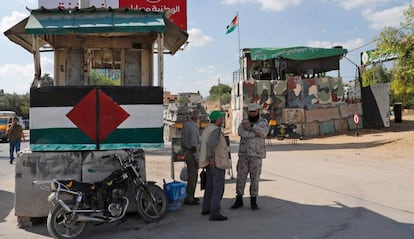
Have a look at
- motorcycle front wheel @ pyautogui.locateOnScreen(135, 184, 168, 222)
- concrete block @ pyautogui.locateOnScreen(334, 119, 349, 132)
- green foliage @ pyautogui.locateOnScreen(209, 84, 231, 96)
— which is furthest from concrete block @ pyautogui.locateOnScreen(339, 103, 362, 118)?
green foliage @ pyautogui.locateOnScreen(209, 84, 231, 96)

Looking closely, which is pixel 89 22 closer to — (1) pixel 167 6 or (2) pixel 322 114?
(1) pixel 167 6

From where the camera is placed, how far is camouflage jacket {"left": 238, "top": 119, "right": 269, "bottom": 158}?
691 cm

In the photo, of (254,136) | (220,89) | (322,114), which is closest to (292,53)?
(322,114)

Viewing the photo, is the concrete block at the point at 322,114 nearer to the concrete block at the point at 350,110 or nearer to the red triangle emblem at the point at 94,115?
the concrete block at the point at 350,110

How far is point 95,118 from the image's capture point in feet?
21.7

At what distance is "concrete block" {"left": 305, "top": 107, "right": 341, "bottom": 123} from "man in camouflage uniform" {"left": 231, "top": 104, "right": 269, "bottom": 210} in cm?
2124

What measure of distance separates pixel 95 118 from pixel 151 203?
1.70 m

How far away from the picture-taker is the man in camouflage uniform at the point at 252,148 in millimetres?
6949

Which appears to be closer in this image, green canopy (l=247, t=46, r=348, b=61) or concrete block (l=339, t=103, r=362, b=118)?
green canopy (l=247, t=46, r=348, b=61)

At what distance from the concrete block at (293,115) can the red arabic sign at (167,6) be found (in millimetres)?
10077

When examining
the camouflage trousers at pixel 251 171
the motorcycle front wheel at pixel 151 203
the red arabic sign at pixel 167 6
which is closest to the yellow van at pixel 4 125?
the red arabic sign at pixel 167 6

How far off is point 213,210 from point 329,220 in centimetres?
185

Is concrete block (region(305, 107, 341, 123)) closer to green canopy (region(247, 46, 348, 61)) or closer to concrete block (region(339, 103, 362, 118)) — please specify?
concrete block (region(339, 103, 362, 118))

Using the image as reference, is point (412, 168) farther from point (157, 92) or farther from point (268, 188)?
point (157, 92)
